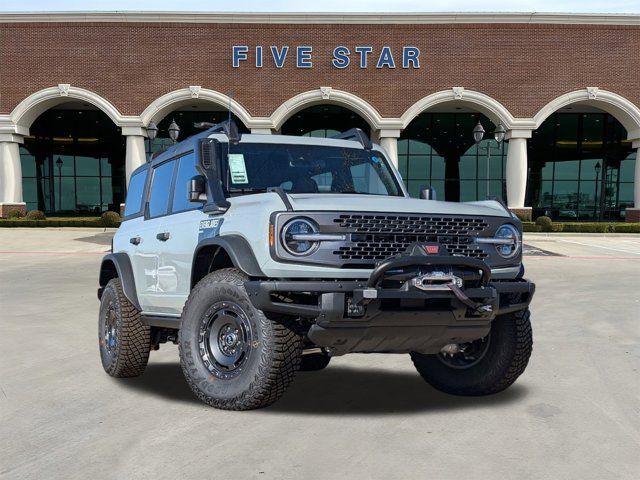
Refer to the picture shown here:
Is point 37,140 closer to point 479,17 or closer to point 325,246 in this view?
point 479,17

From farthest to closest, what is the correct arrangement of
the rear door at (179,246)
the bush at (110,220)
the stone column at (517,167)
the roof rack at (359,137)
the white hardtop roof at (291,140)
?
the stone column at (517,167), the bush at (110,220), the roof rack at (359,137), the white hardtop roof at (291,140), the rear door at (179,246)

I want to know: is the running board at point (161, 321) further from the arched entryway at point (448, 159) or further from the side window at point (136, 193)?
the arched entryway at point (448, 159)

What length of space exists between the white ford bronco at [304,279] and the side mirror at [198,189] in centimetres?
1

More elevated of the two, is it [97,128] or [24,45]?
[24,45]

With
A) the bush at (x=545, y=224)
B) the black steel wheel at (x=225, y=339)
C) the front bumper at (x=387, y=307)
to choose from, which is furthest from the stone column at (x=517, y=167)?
the black steel wheel at (x=225, y=339)

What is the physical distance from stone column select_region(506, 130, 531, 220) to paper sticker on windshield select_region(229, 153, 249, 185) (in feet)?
114

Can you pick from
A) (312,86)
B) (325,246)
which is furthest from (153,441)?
(312,86)

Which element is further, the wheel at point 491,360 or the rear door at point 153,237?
the rear door at point 153,237

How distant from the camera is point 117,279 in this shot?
6641mm

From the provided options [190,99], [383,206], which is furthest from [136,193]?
[190,99]

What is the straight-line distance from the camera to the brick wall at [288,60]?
1489 inches

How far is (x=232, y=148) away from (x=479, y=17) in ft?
115

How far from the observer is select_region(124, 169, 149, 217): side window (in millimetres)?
7273

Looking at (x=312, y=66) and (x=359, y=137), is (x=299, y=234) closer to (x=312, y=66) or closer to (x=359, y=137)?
(x=359, y=137)
